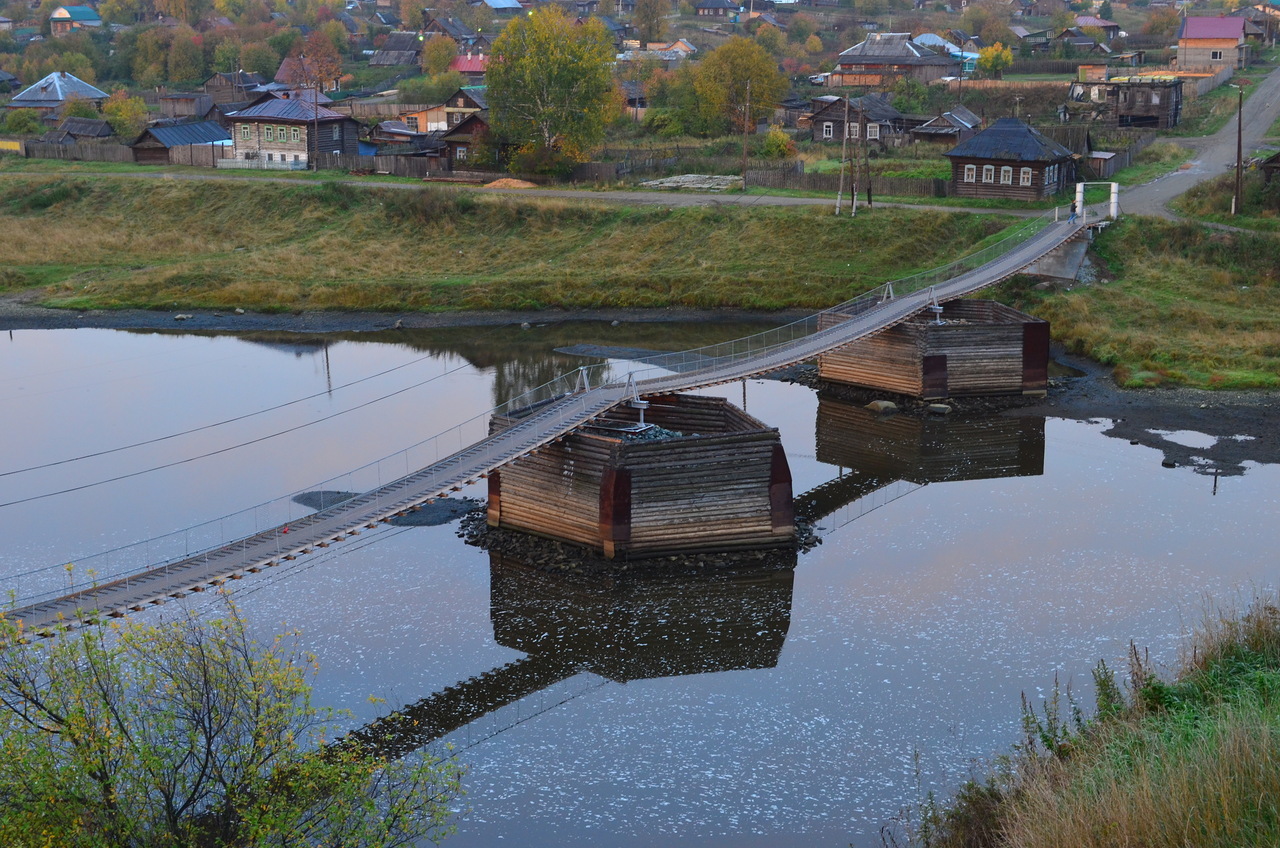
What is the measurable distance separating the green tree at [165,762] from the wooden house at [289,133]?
282 feet

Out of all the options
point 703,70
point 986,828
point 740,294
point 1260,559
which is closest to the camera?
point 986,828

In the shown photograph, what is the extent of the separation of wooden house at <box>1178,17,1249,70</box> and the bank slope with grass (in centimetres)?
6919

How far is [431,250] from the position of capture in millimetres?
86312

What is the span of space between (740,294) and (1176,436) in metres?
28.6

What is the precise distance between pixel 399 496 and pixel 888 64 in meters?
114

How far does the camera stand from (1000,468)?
1983 inches

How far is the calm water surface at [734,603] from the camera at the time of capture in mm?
29625

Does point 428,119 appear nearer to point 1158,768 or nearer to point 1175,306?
point 1175,306

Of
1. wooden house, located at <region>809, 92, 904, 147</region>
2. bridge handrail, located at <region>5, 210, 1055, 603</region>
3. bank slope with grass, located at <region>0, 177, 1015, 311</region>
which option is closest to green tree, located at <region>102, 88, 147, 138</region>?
bank slope with grass, located at <region>0, 177, 1015, 311</region>

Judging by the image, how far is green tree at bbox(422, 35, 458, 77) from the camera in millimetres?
157000

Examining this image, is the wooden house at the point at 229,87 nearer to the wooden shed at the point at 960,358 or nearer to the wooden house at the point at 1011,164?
the wooden house at the point at 1011,164

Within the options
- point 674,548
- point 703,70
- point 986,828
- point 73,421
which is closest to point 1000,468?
point 674,548

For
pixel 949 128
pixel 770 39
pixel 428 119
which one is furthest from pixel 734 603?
pixel 770 39

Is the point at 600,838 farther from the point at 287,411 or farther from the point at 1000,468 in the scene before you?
the point at 287,411
